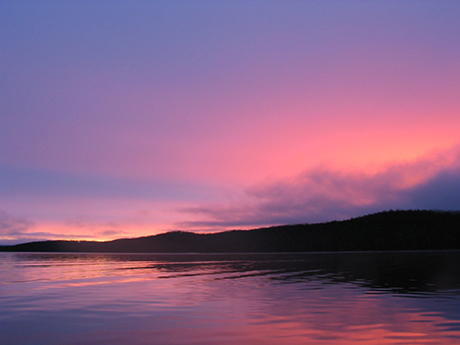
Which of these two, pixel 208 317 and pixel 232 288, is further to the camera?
pixel 232 288

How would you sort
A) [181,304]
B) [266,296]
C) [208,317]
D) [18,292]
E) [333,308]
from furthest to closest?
[18,292], [266,296], [181,304], [333,308], [208,317]

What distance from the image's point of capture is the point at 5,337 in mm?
14664

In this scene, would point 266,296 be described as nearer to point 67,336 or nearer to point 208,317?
point 208,317

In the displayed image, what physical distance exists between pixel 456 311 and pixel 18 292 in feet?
81.4

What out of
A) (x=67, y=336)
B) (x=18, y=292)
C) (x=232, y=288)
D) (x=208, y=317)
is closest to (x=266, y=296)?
(x=232, y=288)

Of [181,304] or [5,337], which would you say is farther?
[181,304]

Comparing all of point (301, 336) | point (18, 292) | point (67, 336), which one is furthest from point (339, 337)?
point (18, 292)

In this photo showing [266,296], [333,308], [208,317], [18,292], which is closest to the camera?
[208,317]

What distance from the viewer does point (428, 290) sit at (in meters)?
26.2

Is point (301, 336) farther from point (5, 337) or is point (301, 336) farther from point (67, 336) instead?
point (5, 337)

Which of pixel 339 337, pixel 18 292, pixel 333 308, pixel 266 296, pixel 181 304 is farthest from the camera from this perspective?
pixel 18 292

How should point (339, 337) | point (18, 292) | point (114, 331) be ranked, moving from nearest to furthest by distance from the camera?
point (339, 337) < point (114, 331) < point (18, 292)

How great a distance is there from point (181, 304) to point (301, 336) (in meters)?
8.83

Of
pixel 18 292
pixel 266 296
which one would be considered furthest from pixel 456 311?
pixel 18 292
